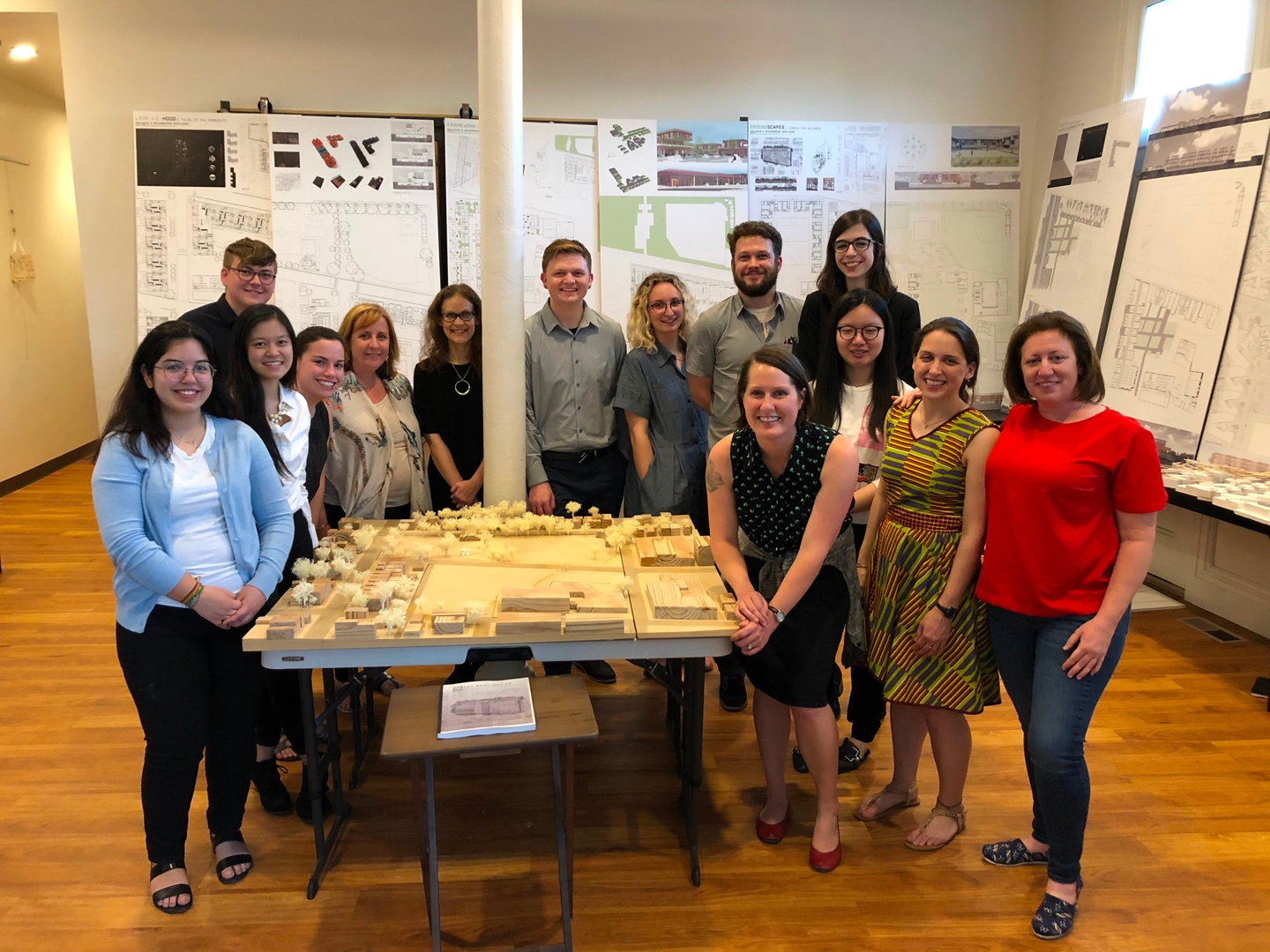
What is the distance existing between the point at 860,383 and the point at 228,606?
6.14 feet

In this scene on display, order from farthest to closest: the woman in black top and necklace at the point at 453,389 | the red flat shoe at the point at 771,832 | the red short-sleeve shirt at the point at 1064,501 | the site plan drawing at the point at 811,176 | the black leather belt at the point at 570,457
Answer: the site plan drawing at the point at 811,176 → the black leather belt at the point at 570,457 → the woman in black top and necklace at the point at 453,389 → the red flat shoe at the point at 771,832 → the red short-sleeve shirt at the point at 1064,501

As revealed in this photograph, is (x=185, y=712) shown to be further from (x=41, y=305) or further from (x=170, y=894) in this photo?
(x=41, y=305)

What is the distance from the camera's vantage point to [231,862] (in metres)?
2.35

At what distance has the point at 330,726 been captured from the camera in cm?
260

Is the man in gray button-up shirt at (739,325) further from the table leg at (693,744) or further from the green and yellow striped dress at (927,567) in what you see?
the table leg at (693,744)

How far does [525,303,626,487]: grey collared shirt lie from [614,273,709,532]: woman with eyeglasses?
0.08 m

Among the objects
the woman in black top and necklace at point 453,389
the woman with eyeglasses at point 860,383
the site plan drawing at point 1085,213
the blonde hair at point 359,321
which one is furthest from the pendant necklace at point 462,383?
the site plan drawing at point 1085,213

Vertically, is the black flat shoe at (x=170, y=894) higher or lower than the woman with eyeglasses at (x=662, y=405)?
lower

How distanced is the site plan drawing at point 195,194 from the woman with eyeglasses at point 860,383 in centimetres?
431

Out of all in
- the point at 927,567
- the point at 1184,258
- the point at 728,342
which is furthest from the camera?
the point at 1184,258

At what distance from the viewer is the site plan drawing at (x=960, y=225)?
5.85 m

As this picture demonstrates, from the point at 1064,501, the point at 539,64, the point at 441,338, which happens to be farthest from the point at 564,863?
the point at 539,64

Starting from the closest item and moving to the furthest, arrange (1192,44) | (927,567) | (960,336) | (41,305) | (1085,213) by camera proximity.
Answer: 1. (960,336)
2. (927,567)
3. (1192,44)
4. (1085,213)
5. (41,305)

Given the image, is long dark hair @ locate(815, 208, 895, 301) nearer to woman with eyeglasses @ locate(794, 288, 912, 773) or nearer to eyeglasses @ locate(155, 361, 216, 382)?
woman with eyeglasses @ locate(794, 288, 912, 773)
